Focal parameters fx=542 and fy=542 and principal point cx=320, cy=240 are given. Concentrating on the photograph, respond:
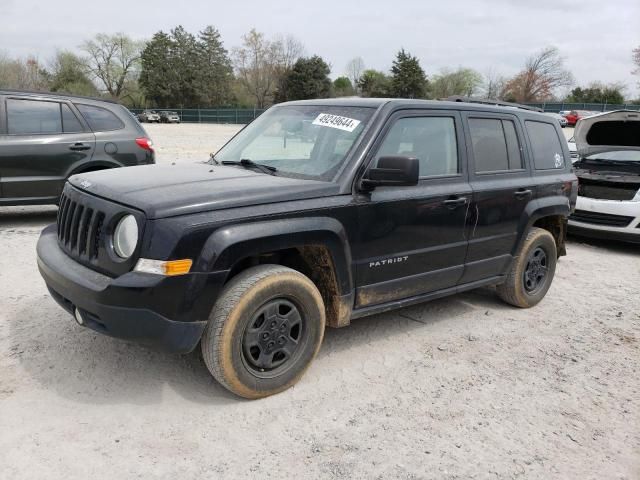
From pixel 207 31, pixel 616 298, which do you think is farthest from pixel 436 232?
pixel 207 31

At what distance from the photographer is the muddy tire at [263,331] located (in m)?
3.12

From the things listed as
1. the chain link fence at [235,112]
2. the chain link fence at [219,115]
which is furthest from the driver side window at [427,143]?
the chain link fence at [219,115]

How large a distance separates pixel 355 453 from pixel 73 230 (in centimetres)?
220

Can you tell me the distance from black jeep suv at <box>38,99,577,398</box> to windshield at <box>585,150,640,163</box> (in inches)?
180

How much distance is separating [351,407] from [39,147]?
6.05 metres

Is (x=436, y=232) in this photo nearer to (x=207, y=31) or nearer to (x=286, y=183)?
(x=286, y=183)

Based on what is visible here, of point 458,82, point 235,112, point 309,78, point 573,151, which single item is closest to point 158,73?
point 235,112

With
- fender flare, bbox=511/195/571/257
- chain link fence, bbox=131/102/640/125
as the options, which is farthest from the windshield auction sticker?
chain link fence, bbox=131/102/640/125

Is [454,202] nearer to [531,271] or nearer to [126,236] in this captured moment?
[531,271]

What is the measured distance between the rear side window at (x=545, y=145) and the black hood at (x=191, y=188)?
2.53 metres

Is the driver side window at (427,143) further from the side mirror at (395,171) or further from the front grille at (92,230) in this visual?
the front grille at (92,230)

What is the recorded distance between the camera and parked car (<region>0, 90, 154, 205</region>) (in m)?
7.23

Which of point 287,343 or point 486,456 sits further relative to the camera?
point 287,343

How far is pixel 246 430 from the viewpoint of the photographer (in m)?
3.07
